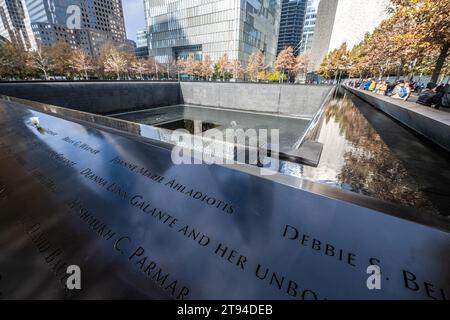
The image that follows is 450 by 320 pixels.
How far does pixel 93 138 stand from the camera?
2.74 metres

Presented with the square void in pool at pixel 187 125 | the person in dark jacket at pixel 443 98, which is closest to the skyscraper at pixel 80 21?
the square void in pool at pixel 187 125

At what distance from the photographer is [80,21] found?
73812mm

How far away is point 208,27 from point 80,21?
5552cm

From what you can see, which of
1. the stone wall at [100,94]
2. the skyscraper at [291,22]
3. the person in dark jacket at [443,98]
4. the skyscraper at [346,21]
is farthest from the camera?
the skyscraper at [291,22]

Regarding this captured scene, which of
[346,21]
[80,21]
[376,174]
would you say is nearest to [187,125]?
[376,174]

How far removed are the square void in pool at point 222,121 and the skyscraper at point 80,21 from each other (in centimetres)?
6106

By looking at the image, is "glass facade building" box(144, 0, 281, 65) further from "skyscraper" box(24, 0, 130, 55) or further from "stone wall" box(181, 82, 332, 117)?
"stone wall" box(181, 82, 332, 117)

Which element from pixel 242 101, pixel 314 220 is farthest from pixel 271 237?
pixel 242 101

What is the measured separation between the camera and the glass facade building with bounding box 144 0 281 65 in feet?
163

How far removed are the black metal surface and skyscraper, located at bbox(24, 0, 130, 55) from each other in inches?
3040

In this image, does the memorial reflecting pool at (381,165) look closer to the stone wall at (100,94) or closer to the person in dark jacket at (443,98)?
the person in dark jacket at (443,98)

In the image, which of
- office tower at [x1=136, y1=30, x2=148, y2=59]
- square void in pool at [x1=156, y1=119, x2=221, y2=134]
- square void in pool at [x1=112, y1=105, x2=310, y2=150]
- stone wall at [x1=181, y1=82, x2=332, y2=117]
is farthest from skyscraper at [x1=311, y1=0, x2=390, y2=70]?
office tower at [x1=136, y1=30, x2=148, y2=59]

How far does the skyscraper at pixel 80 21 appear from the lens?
7038 cm
